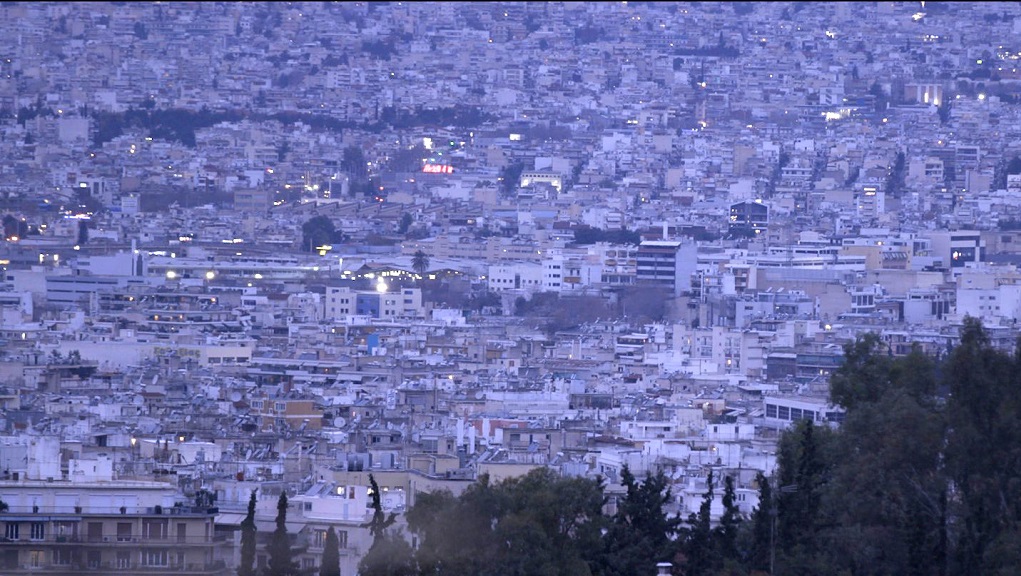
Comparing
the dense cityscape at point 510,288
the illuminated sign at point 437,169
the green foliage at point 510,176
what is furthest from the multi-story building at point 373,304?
the illuminated sign at point 437,169

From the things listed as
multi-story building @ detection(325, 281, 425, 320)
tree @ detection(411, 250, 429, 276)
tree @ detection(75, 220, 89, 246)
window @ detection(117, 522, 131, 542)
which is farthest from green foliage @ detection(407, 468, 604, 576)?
tree @ detection(75, 220, 89, 246)

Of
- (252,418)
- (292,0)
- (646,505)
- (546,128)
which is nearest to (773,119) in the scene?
(546,128)

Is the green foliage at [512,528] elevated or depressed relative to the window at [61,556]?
elevated

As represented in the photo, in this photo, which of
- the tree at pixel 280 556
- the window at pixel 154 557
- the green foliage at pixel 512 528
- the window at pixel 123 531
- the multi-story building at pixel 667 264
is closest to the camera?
the green foliage at pixel 512 528

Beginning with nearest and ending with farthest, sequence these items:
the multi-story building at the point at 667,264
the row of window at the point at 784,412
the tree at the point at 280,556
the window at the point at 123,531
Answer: the tree at the point at 280,556
the window at the point at 123,531
the row of window at the point at 784,412
the multi-story building at the point at 667,264

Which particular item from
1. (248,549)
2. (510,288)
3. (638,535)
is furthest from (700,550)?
(510,288)

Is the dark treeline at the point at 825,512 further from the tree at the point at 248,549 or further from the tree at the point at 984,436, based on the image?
the tree at the point at 248,549

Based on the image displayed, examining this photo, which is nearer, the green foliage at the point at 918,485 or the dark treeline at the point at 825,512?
the green foliage at the point at 918,485

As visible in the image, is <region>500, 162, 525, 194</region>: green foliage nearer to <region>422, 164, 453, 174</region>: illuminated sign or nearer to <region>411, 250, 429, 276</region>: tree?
<region>422, 164, 453, 174</region>: illuminated sign

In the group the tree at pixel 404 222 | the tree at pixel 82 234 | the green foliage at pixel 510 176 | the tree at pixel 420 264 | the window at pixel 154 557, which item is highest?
the green foliage at pixel 510 176
